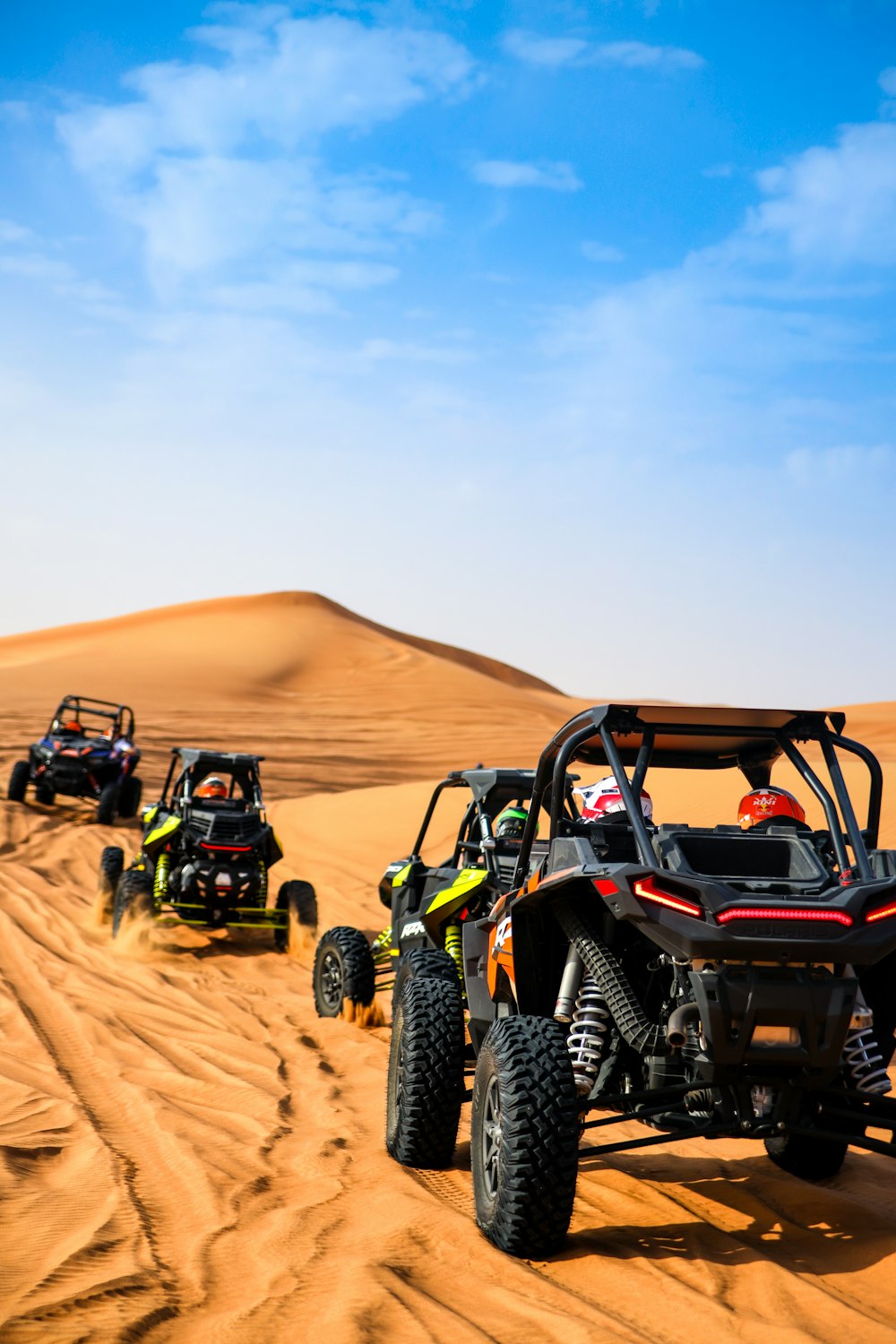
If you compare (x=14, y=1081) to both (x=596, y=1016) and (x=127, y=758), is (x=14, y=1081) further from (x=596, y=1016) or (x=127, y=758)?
(x=127, y=758)

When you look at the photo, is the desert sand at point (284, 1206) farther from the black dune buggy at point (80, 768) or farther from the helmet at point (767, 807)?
the black dune buggy at point (80, 768)

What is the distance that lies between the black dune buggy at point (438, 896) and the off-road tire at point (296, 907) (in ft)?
7.92

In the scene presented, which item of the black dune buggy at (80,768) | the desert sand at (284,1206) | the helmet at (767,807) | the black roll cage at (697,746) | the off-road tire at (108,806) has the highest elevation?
the black roll cage at (697,746)

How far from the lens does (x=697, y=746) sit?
477cm

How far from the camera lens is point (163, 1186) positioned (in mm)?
4480

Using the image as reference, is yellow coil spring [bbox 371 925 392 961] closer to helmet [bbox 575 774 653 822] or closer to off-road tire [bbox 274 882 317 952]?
off-road tire [bbox 274 882 317 952]

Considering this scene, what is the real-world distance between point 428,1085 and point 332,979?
3.69 m

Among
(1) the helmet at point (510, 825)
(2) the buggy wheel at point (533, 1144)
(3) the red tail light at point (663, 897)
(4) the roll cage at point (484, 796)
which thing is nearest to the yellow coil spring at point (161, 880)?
(4) the roll cage at point (484, 796)

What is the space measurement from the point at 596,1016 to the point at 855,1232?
1.12 m

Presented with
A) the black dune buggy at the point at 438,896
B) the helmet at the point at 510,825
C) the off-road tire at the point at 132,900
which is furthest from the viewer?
the off-road tire at the point at 132,900

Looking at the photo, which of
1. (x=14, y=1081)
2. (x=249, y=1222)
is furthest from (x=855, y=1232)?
(x=14, y=1081)

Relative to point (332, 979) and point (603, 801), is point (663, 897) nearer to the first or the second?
point (603, 801)

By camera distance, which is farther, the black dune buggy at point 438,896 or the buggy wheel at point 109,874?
the buggy wheel at point 109,874

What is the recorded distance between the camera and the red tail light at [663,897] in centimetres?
357
